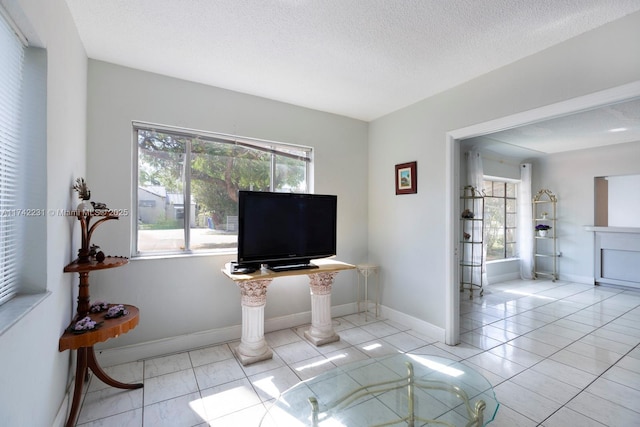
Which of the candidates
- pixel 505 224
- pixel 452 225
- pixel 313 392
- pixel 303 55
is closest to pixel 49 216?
pixel 313 392

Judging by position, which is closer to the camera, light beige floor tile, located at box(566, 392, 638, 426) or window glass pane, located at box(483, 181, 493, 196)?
light beige floor tile, located at box(566, 392, 638, 426)

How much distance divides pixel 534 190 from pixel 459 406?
6288mm

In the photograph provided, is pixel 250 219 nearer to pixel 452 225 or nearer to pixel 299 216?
pixel 299 216

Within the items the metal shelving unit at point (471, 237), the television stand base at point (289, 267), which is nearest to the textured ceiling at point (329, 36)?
the television stand base at point (289, 267)

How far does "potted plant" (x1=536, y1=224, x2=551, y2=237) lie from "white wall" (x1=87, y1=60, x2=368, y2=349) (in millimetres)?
5012

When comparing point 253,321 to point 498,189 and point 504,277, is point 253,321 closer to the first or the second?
point 504,277

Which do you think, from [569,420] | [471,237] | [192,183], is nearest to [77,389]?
[192,183]

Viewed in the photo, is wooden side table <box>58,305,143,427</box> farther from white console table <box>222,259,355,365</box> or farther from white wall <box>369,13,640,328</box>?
white wall <box>369,13,640,328</box>

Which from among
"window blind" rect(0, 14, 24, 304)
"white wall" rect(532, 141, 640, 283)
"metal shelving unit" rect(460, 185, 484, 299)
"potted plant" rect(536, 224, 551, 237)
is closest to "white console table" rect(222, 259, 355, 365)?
"window blind" rect(0, 14, 24, 304)

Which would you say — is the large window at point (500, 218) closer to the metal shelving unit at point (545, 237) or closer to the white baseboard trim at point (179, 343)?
the metal shelving unit at point (545, 237)

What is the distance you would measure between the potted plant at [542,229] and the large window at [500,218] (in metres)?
0.42

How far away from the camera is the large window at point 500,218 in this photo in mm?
5871

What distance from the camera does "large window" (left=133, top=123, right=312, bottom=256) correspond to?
2.73 meters

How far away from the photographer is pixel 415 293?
3338mm
